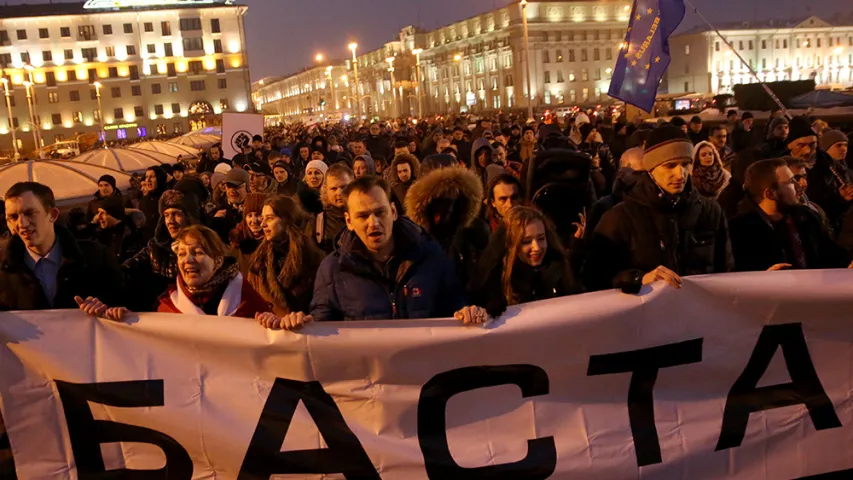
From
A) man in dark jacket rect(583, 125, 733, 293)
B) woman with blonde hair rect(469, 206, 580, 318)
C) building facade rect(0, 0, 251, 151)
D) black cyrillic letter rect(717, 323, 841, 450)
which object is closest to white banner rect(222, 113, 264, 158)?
woman with blonde hair rect(469, 206, 580, 318)

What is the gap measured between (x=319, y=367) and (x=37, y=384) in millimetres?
1255

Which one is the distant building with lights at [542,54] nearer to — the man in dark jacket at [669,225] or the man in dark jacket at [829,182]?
the man in dark jacket at [829,182]

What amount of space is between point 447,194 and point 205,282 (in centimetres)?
166

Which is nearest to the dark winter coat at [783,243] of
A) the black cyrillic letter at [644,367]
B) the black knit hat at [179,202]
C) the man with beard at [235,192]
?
the black cyrillic letter at [644,367]

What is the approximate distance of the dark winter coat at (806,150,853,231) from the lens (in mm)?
6332

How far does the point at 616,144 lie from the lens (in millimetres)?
13031

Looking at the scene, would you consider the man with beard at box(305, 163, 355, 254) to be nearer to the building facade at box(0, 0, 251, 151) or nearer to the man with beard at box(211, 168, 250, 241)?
the man with beard at box(211, 168, 250, 241)

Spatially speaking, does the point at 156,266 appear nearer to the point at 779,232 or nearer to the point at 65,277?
the point at 65,277

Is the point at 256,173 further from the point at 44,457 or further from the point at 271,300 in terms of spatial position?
the point at 44,457

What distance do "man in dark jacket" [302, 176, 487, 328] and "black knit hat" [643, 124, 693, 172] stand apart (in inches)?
48.2

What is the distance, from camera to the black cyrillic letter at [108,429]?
3.38m

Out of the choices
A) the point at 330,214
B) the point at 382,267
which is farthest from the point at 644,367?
the point at 330,214

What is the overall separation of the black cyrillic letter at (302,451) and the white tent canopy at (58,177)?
8.34 m

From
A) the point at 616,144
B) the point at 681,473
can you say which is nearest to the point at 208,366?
the point at 681,473
